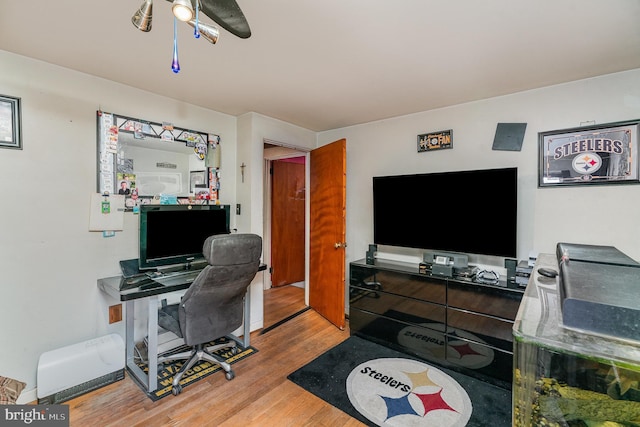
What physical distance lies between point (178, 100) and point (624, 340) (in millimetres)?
3072

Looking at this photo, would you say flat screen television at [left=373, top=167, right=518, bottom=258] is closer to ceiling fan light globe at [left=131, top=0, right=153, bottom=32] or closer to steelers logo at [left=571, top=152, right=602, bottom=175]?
steelers logo at [left=571, top=152, right=602, bottom=175]

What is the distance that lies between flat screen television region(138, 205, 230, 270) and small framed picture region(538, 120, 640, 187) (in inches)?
112

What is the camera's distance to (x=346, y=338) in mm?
2916

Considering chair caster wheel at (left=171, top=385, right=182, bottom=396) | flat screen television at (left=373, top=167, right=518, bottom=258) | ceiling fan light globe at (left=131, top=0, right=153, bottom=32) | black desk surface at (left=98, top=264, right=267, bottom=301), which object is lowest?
chair caster wheel at (left=171, top=385, right=182, bottom=396)

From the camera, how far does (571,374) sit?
536 millimetres

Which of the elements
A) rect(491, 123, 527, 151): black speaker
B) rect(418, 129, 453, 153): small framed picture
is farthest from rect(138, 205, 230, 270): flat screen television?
rect(491, 123, 527, 151): black speaker

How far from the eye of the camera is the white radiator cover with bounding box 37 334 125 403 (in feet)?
6.10

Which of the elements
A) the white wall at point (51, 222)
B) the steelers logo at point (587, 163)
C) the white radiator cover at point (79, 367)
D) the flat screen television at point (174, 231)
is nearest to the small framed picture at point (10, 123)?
the white wall at point (51, 222)

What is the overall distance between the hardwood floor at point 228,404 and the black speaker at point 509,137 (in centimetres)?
239

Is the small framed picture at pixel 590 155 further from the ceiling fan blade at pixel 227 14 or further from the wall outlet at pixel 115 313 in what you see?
the wall outlet at pixel 115 313

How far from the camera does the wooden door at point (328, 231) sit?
10.1 feet

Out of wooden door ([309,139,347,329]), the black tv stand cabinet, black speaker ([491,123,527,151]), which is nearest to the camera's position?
the black tv stand cabinet

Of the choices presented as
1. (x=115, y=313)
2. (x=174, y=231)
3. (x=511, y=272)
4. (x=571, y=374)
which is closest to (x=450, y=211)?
(x=511, y=272)

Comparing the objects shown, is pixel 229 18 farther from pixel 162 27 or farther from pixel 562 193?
pixel 562 193
